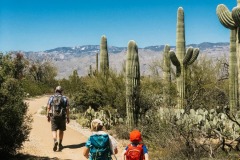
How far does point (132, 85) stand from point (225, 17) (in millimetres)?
3680

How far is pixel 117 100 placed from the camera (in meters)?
13.5

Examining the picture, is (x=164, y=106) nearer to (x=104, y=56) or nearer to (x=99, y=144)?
(x=104, y=56)

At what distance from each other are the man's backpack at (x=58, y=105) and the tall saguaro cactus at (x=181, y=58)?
216 inches

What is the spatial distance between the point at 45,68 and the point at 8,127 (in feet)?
157

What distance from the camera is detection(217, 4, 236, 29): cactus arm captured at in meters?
11.9

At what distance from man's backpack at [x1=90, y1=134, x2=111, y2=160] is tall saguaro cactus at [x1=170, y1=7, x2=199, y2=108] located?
8.43 metres

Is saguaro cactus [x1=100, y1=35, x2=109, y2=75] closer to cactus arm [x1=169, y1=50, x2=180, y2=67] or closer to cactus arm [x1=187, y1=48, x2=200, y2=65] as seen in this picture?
cactus arm [x1=169, y1=50, x2=180, y2=67]

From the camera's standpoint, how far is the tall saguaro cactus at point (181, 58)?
14.0 meters

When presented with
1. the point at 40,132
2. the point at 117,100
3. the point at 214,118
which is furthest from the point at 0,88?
the point at 214,118

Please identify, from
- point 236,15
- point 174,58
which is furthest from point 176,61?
point 236,15

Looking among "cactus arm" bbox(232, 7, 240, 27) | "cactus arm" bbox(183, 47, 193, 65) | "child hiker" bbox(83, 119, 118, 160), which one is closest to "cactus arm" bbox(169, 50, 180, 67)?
"cactus arm" bbox(183, 47, 193, 65)

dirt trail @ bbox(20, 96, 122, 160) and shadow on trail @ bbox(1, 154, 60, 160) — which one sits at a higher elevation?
shadow on trail @ bbox(1, 154, 60, 160)

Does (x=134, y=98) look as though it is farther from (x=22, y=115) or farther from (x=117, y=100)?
(x=22, y=115)

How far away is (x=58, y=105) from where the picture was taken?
9.19m
